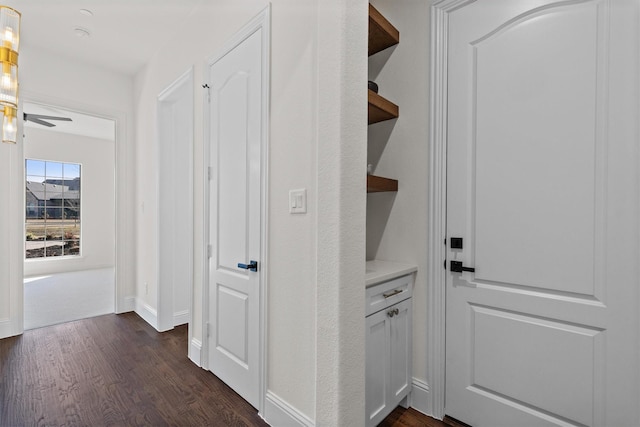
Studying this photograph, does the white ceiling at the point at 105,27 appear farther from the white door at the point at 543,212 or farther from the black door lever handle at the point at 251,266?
the white door at the point at 543,212

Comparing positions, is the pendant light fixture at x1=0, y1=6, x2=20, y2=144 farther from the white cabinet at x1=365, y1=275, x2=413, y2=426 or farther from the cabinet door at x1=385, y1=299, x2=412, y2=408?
the cabinet door at x1=385, y1=299, x2=412, y2=408

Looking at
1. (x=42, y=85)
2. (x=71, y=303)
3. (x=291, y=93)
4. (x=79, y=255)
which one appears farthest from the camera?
(x=79, y=255)

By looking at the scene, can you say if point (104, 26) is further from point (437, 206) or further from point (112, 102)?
point (437, 206)

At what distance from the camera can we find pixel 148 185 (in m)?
3.37

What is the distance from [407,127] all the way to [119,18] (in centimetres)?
278

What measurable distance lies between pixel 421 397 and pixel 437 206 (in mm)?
1133

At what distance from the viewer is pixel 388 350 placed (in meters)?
1.61

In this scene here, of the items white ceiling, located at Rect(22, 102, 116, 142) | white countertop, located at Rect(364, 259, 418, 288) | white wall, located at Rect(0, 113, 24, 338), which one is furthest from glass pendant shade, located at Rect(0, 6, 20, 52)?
white ceiling, located at Rect(22, 102, 116, 142)

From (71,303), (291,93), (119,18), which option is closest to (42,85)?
(119,18)

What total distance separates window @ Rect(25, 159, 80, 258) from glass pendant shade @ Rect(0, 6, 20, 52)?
18.4 feet

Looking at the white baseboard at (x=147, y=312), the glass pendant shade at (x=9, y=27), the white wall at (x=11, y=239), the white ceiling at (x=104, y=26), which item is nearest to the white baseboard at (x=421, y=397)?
the white baseboard at (x=147, y=312)

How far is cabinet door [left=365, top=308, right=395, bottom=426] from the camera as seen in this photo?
1471mm

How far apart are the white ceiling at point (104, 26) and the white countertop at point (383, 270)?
2.56 meters

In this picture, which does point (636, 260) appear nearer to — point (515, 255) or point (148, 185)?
point (515, 255)
